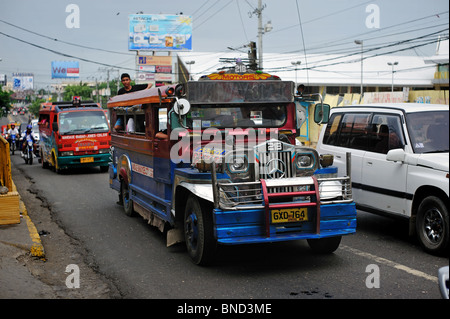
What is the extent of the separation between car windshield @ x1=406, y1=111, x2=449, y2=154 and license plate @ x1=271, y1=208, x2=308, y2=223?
2273 mm

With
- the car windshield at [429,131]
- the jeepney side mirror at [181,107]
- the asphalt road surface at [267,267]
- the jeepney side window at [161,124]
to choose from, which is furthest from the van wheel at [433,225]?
the jeepney side window at [161,124]

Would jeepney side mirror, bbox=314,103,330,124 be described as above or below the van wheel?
above

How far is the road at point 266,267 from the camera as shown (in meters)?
5.82

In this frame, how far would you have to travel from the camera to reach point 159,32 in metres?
A: 70.6

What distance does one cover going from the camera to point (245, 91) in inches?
306

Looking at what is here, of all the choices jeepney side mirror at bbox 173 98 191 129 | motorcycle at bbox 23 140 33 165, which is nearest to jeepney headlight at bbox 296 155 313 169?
jeepney side mirror at bbox 173 98 191 129

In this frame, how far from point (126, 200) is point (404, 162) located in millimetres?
5381

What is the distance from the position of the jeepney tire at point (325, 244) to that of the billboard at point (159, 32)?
64.9 metres

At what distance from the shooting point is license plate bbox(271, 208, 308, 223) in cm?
622

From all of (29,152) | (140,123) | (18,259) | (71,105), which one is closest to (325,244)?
(140,123)

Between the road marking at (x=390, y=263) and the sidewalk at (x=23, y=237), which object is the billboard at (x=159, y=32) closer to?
the sidewalk at (x=23, y=237)

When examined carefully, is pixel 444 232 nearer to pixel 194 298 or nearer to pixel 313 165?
pixel 313 165

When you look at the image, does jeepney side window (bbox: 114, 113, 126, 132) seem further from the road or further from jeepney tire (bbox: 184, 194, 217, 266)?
jeepney tire (bbox: 184, 194, 217, 266)

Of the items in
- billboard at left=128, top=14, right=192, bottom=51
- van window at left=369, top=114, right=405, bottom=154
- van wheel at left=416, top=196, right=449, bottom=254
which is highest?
billboard at left=128, top=14, right=192, bottom=51
